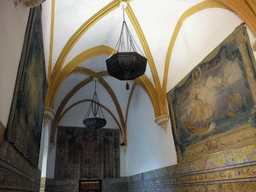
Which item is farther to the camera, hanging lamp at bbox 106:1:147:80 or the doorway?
the doorway

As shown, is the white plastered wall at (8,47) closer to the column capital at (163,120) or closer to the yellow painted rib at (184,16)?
the yellow painted rib at (184,16)

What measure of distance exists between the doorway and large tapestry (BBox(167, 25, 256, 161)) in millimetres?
6001

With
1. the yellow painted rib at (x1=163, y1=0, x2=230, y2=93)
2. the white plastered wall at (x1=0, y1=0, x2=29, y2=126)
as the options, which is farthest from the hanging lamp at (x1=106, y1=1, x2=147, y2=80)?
the white plastered wall at (x1=0, y1=0, x2=29, y2=126)

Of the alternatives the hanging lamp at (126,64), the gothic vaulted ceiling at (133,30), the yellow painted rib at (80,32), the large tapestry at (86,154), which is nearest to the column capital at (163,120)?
the gothic vaulted ceiling at (133,30)

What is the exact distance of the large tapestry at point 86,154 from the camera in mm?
10430

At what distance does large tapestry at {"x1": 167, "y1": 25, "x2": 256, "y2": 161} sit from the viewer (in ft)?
13.0

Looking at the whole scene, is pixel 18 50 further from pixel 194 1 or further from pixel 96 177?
pixel 96 177

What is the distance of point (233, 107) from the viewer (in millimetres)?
4266

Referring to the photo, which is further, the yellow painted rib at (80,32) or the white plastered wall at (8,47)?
the yellow painted rib at (80,32)

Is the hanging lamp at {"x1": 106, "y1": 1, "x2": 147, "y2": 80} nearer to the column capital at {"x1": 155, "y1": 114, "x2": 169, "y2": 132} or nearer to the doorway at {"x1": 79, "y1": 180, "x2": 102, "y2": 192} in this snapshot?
the column capital at {"x1": 155, "y1": 114, "x2": 169, "y2": 132}

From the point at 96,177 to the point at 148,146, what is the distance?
3672mm

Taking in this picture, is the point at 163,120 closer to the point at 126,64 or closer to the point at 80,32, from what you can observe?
the point at 126,64

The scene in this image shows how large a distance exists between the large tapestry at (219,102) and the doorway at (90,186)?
6.00m

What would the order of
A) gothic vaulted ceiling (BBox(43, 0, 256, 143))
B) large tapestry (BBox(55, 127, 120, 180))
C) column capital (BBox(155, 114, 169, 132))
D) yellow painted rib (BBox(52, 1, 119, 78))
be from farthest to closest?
large tapestry (BBox(55, 127, 120, 180)) < column capital (BBox(155, 114, 169, 132)) < yellow painted rib (BBox(52, 1, 119, 78)) < gothic vaulted ceiling (BBox(43, 0, 256, 143))
